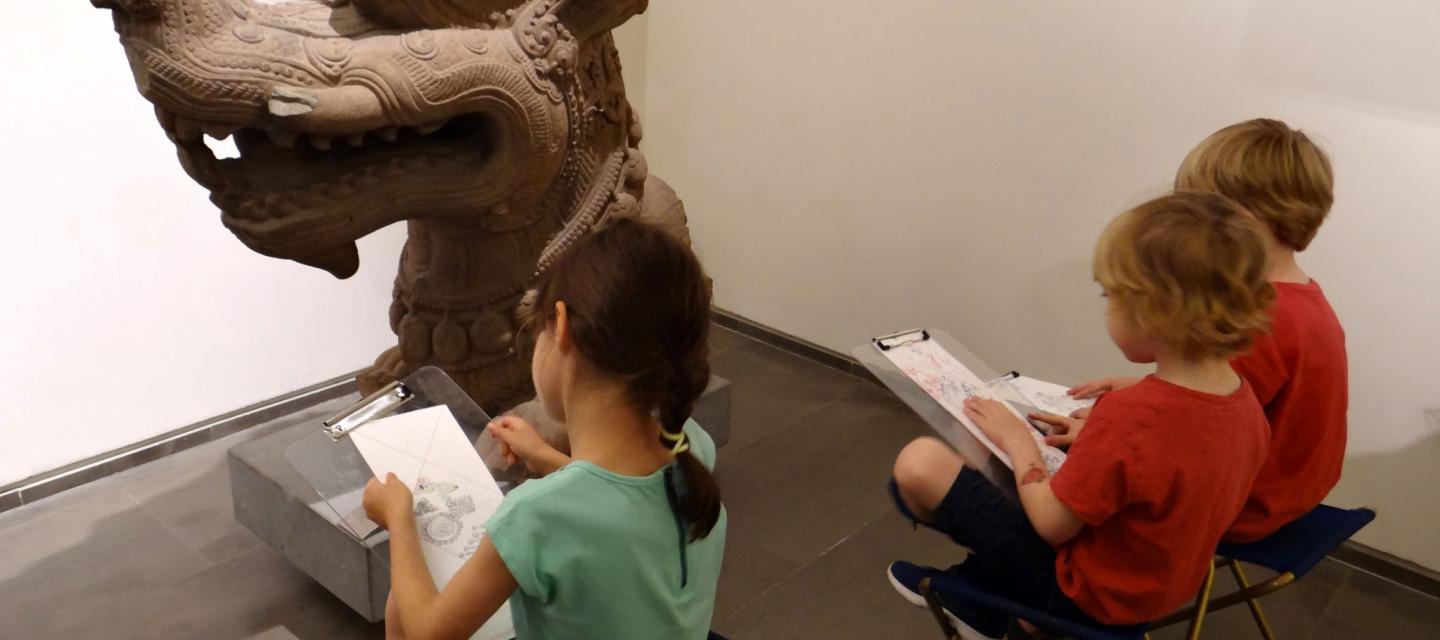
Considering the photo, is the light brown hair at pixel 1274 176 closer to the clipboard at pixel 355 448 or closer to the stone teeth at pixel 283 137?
the clipboard at pixel 355 448

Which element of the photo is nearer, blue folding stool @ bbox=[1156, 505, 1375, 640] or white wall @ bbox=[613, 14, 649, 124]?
blue folding stool @ bbox=[1156, 505, 1375, 640]

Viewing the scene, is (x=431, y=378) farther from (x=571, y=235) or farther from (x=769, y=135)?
(x=769, y=135)

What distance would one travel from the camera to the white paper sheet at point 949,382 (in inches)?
68.3

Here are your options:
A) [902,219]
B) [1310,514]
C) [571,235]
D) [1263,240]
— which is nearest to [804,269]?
[902,219]

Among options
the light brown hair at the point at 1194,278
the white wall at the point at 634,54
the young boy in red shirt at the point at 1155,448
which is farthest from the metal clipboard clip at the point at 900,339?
the white wall at the point at 634,54

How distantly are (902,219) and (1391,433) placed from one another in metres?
1.42

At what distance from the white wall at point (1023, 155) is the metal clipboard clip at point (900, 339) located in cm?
121

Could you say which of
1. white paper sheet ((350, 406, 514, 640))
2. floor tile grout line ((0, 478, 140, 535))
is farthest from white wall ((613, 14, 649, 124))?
white paper sheet ((350, 406, 514, 640))

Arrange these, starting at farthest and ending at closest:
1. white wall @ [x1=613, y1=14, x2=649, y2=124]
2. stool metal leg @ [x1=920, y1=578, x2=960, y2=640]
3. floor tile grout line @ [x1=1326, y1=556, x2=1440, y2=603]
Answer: white wall @ [x1=613, y1=14, x2=649, y2=124]
floor tile grout line @ [x1=1326, y1=556, x2=1440, y2=603]
stool metal leg @ [x1=920, y1=578, x2=960, y2=640]

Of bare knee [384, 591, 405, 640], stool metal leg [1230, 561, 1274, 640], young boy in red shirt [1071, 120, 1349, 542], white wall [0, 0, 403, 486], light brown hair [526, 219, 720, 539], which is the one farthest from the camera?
white wall [0, 0, 403, 486]

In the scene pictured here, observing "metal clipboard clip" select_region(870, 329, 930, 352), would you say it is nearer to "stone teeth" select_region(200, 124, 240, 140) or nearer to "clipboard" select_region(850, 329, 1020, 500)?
"clipboard" select_region(850, 329, 1020, 500)

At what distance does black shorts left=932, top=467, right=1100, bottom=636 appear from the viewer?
1.64 metres

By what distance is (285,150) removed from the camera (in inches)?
68.7

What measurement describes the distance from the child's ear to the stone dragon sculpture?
1.50 ft
